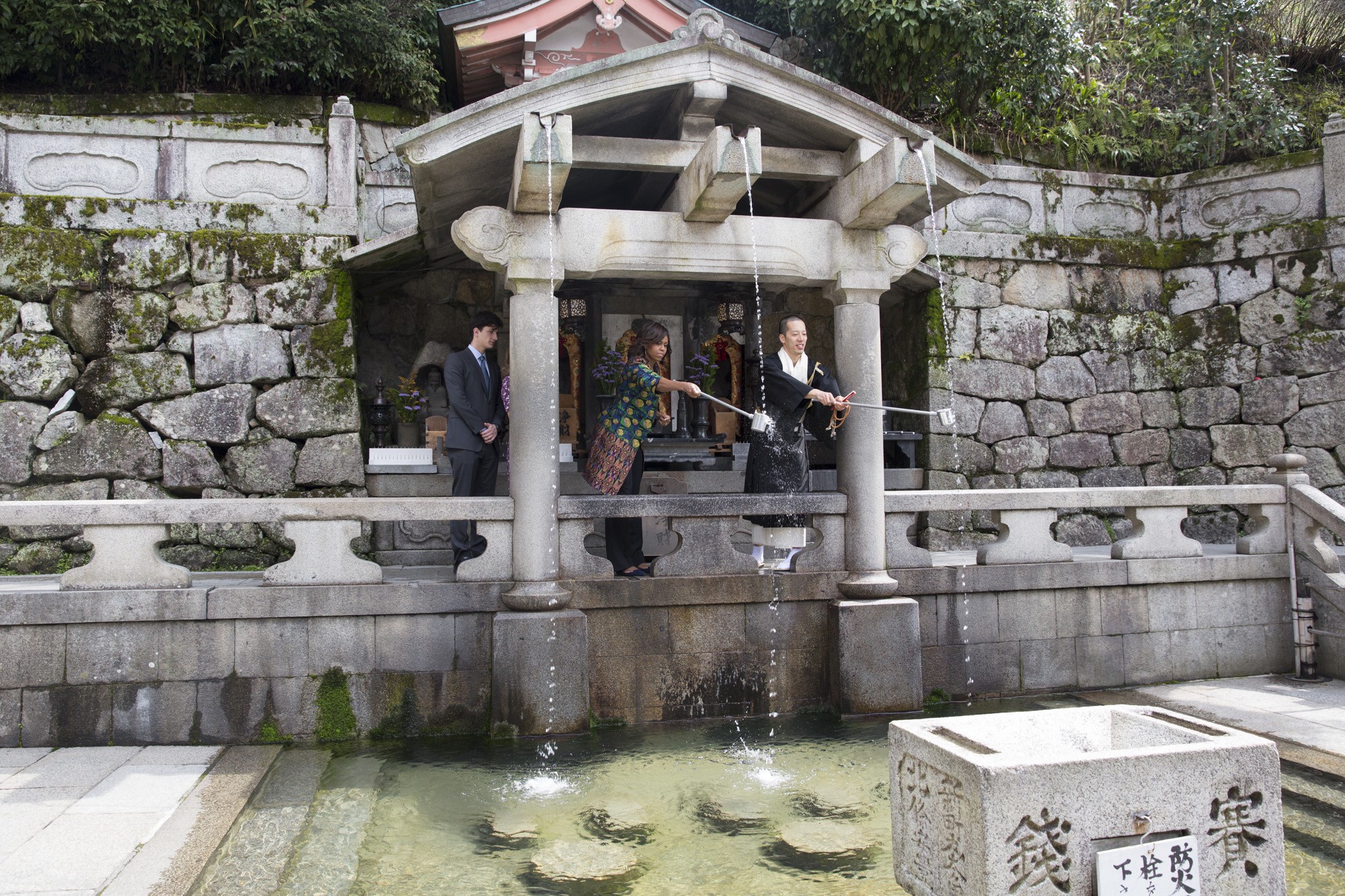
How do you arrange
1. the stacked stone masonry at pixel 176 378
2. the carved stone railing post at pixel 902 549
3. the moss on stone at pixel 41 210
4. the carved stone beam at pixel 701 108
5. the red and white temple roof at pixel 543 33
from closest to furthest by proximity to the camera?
the carved stone beam at pixel 701 108 → the carved stone railing post at pixel 902 549 → the stacked stone masonry at pixel 176 378 → the moss on stone at pixel 41 210 → the red and white temple roof at pixel 543 33

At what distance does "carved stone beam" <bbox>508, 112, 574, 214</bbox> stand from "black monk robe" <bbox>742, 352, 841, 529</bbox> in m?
2.05

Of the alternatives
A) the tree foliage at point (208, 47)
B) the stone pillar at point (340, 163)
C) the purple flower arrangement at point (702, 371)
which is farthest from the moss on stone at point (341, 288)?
the purple flower arrangement at point (702, 371)

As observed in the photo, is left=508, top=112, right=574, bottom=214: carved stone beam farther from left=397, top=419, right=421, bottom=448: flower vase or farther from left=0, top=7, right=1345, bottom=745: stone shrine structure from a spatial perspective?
left=397, top=419, right=421, bottom=448: flower vase

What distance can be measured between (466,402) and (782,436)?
241 centimetres

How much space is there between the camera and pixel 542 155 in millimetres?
5598

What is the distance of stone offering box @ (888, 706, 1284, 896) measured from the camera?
9.36 feet

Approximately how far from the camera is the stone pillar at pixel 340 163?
9172 mm

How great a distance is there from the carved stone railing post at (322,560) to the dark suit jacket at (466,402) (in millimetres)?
1273

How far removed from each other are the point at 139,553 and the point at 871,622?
480 cm

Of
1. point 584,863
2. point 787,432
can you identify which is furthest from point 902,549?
point 584,863

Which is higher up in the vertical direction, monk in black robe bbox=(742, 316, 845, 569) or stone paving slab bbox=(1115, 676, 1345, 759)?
monk in black robe bbox=(742, 316, 845, 569)

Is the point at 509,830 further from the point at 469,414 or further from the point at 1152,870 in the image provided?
the point at 469,414

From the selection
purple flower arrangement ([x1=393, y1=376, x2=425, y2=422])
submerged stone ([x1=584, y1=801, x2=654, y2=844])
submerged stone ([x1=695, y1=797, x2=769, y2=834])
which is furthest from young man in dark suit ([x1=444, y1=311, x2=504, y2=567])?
submerged stone ([x1=695, y1=797, x2=769, y2=834])

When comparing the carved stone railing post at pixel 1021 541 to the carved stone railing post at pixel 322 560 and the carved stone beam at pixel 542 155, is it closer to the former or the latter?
the carved stone beam at pixel 542 155
